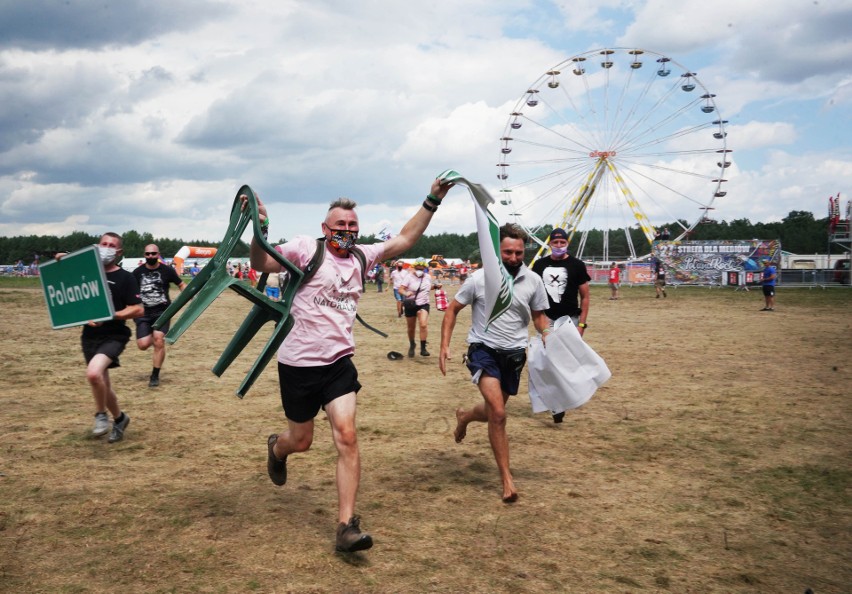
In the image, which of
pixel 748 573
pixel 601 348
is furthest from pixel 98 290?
pixel 601 348

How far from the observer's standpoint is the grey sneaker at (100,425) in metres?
6.73

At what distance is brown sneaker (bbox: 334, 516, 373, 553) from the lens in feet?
13.0

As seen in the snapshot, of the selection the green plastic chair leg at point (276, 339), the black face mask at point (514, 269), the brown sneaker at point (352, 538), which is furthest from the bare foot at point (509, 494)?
the green plastic chair leg at point (276, 339)

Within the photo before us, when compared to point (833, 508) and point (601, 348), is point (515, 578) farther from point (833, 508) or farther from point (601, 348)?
point (601, 348)

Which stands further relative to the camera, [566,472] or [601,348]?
[601,348]

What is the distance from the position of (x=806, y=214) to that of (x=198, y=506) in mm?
139903

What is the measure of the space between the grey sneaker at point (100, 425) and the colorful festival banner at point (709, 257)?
43.3 m

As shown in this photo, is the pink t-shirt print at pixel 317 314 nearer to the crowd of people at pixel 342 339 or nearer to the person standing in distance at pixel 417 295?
the crowd of people at pixel 342 339

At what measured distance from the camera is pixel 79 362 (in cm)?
1251

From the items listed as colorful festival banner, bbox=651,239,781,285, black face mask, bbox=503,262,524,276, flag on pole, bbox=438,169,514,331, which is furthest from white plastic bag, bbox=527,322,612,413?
colorful festival banner, bbox=651,239,781,285

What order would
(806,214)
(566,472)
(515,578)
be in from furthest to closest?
(806,214)
(566,472)
(515,578)

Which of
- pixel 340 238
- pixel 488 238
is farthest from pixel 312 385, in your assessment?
pixel 488 238

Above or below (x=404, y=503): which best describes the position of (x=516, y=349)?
above

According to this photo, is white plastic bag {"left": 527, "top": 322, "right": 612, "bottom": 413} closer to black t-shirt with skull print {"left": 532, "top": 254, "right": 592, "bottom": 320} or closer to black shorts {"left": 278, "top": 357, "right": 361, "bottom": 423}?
black t-shirt with skull print {"left": 532, "top": 254, "right": 592, "bottom": 320}
